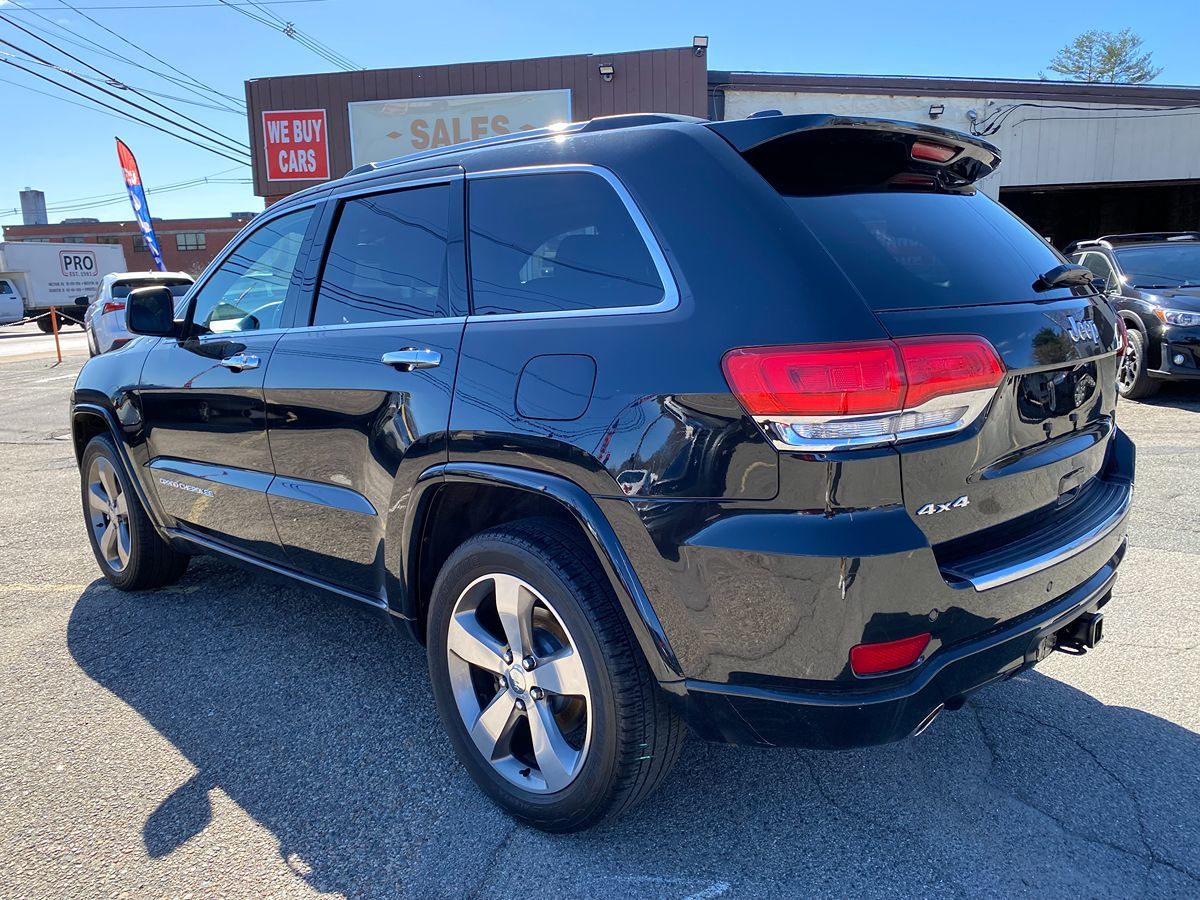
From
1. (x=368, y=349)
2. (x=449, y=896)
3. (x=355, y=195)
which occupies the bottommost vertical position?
(x=449, y=896)

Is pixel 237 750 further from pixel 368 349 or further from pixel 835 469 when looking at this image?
pixel 835 469

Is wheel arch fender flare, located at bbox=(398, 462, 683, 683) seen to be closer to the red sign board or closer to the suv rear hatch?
the suv rear hatch

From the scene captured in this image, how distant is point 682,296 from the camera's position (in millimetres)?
2057

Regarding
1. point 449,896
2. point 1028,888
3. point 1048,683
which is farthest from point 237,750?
point 1048,683

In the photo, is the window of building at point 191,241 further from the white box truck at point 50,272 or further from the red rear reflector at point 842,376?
the red rear reflector at point 842,376

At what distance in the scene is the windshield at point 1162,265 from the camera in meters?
9.12

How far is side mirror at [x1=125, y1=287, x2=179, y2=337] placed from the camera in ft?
12.1

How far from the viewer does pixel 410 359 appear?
2.62 meters

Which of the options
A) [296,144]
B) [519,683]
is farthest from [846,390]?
[296,144]

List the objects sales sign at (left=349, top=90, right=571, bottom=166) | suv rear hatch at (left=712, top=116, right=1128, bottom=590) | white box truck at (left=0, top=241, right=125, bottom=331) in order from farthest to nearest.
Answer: white box truck at (left=0, top=241, right=125, bottom=331), sales sign at (left=349, top=90, right=571, bottom=166), suv rear hatch at (left=712, top=116, right=1128, bottom=590)

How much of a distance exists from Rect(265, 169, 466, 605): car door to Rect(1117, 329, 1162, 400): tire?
811cm

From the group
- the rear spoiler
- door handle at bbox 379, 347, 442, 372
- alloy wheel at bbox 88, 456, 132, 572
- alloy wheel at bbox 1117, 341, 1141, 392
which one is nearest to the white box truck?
alloy wheel at bbox 88, 456, 132, 572

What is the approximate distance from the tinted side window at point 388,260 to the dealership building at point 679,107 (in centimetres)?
1345

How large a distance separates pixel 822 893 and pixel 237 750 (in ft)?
6.37
